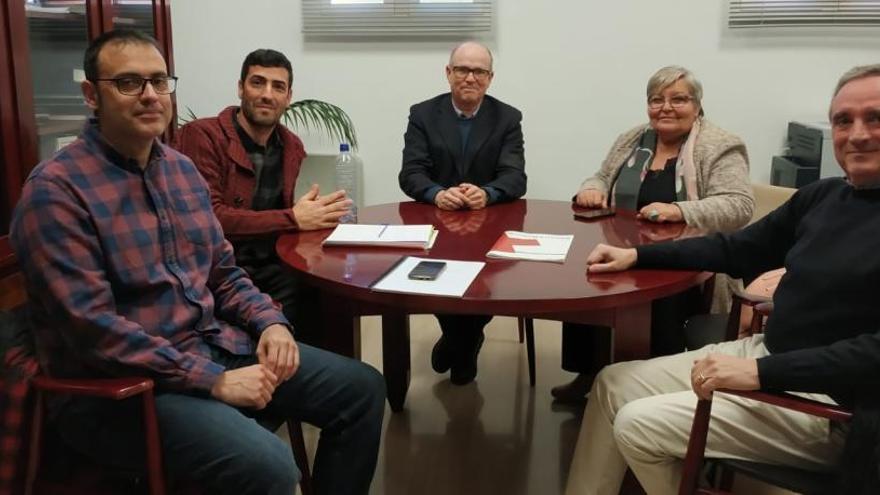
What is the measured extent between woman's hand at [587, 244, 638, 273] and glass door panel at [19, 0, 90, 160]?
1.41m

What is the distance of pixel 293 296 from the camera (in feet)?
7.36

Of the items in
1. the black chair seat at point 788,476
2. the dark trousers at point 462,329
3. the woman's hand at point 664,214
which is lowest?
the dark trousers at point 462,329

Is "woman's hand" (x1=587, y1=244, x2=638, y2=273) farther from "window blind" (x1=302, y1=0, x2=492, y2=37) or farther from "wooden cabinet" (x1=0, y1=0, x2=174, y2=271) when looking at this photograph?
"window blind" (x1=302, y1=0, x2=492, y2=37)

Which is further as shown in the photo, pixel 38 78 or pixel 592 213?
pixel 592 213

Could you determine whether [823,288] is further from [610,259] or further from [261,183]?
[261,183]

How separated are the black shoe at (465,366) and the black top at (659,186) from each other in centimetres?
81

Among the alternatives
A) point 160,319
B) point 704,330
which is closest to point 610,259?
point 704,330

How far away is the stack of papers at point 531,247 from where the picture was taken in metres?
1.86

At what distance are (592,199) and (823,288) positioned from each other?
1107 mm

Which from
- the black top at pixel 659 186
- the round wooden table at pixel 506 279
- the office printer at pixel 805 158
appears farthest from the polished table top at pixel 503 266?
the office printer at pixel 805 158

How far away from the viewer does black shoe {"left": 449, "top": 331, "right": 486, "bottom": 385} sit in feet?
9.29

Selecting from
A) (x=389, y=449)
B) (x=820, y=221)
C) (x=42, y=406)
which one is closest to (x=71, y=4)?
(x=42, y=406)

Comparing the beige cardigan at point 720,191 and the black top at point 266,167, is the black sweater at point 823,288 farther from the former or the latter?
the black top at point 266,167

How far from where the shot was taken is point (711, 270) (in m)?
1.80
